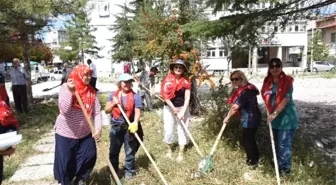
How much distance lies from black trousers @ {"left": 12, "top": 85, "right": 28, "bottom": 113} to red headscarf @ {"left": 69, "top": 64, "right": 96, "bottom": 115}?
7.99m

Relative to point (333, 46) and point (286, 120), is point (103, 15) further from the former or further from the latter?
point (286, 120)

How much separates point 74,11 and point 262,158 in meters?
7.23

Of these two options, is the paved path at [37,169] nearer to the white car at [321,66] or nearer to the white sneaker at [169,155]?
the white sneaker at [169,155]

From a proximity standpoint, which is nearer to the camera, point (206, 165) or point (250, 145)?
point (206, 165)

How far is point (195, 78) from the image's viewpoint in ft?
29.6

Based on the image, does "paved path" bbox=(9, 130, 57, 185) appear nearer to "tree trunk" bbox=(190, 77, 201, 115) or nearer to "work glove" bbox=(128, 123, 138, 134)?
"work glove" bbox=(128, 123, 138, 134)

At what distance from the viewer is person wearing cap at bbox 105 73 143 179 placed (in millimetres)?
4898

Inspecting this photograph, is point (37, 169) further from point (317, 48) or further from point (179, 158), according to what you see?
point (317, 48)

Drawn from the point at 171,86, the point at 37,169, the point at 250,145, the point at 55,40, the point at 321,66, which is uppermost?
→ the point at 55,40

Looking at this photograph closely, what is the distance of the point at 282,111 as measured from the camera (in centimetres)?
479

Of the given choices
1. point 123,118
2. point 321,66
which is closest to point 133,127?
point 123,118

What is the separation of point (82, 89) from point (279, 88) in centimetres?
245

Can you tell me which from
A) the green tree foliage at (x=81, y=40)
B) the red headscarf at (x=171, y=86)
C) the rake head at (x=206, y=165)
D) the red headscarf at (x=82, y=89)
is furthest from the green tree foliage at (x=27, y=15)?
the green tree foliage at (x=81, y=40)

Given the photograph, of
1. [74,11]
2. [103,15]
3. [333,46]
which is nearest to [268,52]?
[333,46]
